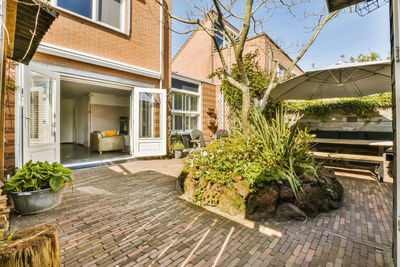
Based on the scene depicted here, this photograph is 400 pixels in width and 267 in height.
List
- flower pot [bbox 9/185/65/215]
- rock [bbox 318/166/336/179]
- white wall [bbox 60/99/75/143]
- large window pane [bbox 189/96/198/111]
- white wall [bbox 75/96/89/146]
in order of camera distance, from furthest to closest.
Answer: white wall [bbox 60/99/75/143] < white wall [bbox 75/96/89/146] < large window pane [bbox 189/96/198/111] < rock [bbox 318/166/336/179] < flower pot [bbox 9/185/65/215]

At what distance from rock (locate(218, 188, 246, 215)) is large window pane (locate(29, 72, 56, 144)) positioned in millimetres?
3574

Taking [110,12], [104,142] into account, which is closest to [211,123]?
[104,142]

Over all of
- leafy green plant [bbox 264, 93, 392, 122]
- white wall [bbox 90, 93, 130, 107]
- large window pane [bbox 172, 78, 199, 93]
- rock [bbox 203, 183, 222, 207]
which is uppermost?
large window pane [bbox 172, 78, 199, 93]

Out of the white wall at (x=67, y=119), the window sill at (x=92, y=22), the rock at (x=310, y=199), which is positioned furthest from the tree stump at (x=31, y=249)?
the white wall at (x=67, y=119)

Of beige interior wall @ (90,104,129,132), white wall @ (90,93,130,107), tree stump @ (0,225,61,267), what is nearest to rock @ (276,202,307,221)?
tree stump @ (0,225,61,267)

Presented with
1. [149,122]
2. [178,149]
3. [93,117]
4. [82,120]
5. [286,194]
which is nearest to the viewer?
[286,194]

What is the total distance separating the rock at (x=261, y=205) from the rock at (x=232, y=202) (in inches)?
3.6

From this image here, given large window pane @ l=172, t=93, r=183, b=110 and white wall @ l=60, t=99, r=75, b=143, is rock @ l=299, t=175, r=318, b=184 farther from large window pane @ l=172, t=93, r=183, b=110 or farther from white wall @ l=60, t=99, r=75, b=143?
white wall @ l=60, t=99, r=75, b=143

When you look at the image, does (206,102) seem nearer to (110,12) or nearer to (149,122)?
(149,122)

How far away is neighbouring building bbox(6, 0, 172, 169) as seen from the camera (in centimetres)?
341

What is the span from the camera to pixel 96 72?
4.76 meters

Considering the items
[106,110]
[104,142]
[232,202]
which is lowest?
[232,202]

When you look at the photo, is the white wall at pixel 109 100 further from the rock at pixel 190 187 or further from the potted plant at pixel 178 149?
the rock at pixel 190 187

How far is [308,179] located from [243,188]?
0.95 meters
